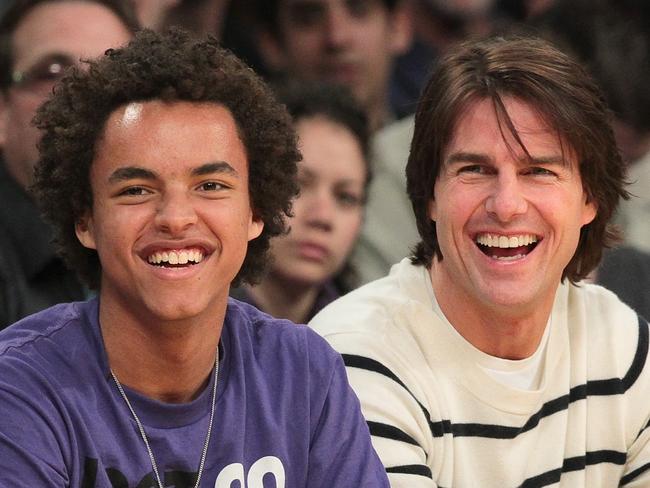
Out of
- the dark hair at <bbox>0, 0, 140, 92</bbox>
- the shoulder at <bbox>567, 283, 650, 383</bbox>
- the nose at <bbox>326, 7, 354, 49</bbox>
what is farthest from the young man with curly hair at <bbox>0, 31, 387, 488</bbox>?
the nose at <bbox>326, 7, 354, 49</bbox>

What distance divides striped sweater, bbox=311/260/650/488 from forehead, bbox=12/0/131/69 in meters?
1.21

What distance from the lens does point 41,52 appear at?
368 cm

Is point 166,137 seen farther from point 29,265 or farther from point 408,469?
point 29,265

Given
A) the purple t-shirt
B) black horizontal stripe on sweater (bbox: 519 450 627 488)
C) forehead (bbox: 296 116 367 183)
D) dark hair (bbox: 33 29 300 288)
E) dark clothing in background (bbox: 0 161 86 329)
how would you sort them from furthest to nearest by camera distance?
1. forehead (bbox: 296 116 367 183)
2. dark clothing in background (bbox: 0 161 86 329)
3. black horizontal stripe on sweater (bbox: 519 450 627 488)
4. dark hair (bbox: 33 29 300 288)
5. the purple t-shirt

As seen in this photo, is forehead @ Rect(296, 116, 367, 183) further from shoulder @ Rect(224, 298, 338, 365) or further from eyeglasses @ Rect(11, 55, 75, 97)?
shoulder @ Rect(224, 298, 338, 365)

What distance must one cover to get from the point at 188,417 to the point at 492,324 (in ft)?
2.43

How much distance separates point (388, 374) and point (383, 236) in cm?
172

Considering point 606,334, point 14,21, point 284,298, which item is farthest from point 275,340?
point 14,21

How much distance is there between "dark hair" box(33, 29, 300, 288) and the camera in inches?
93.6

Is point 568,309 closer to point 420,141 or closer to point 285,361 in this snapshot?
point 420,141

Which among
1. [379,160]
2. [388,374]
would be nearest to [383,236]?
[379,160]

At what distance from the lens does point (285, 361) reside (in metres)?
2.53

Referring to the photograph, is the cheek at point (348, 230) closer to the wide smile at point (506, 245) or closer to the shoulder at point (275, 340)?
the wide smile at point (506, 245)

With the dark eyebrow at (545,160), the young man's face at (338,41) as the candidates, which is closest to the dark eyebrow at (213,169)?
the dark eyebrow at (545,160)
